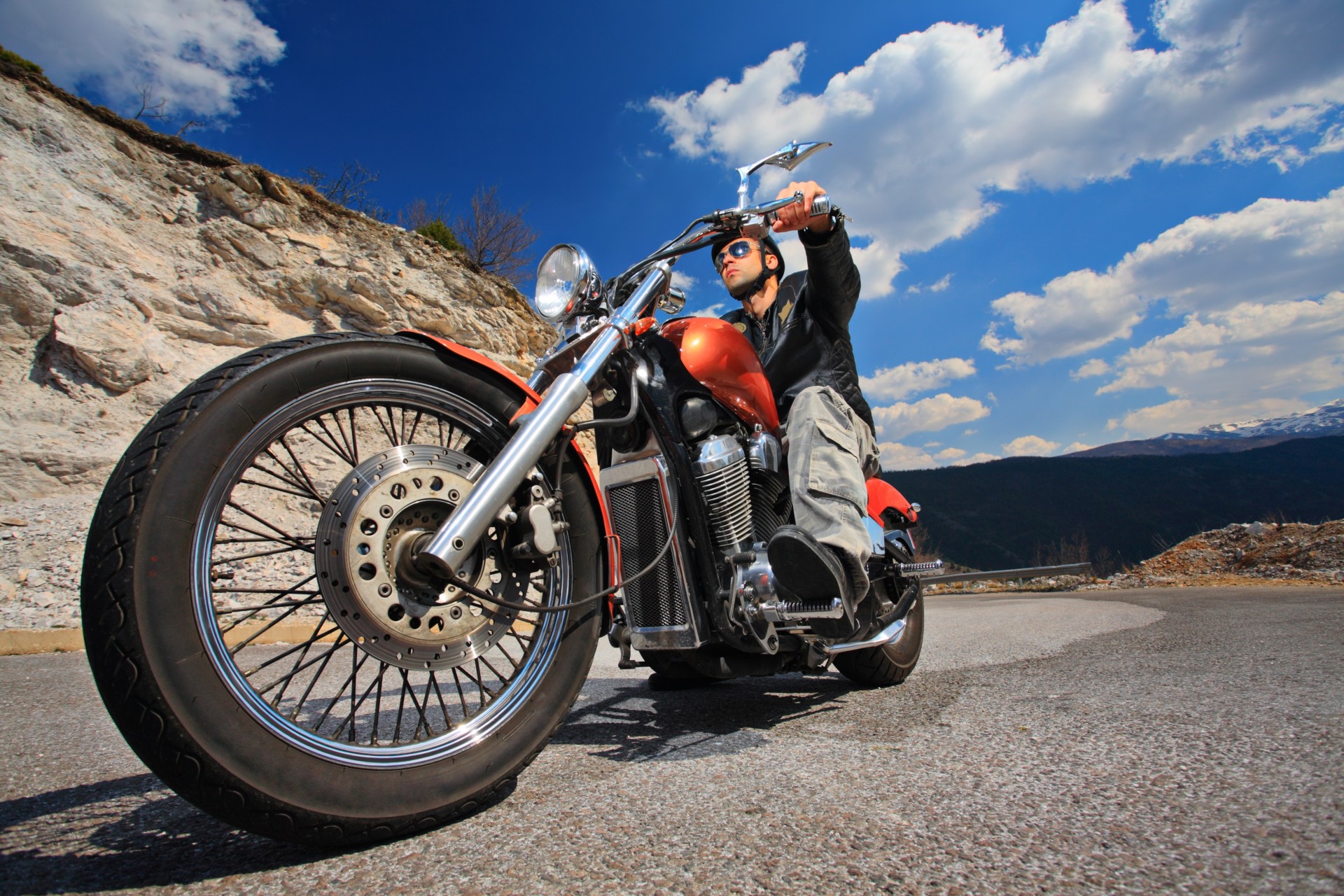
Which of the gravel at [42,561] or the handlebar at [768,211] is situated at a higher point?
the handlebar at [768,211]

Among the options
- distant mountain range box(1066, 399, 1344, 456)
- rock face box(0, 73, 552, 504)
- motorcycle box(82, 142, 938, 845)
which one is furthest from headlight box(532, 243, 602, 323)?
distant mountain range box(1066, 399, 1344, 456)

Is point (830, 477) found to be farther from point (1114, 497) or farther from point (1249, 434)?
point (1249, 434)

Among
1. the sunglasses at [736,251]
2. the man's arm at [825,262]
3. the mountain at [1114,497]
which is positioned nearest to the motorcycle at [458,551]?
the man's arm at [825,262]

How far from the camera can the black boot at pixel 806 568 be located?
1.69m

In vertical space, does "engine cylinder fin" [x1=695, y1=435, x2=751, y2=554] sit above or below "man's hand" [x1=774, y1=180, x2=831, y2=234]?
below

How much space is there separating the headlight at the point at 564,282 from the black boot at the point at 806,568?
864 millimetres

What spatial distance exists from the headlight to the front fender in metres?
0.33

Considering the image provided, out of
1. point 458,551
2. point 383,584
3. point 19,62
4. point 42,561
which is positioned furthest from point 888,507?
point 19,62

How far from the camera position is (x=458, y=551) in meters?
1.28

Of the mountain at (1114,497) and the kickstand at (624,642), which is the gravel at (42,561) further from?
the mountain at (1114,497)

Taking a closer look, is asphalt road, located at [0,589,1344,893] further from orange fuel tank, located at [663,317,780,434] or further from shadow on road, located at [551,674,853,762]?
orange fuel tank, located at [663,317,780,434]

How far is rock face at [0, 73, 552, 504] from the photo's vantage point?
27.7ft

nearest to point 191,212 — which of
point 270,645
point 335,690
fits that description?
point 270,645

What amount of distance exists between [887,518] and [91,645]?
91.4 inches
